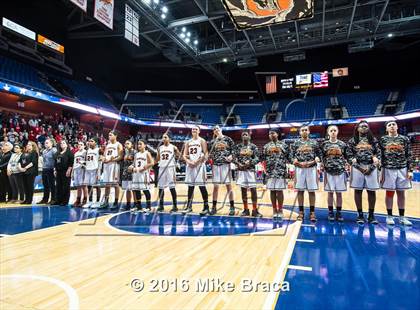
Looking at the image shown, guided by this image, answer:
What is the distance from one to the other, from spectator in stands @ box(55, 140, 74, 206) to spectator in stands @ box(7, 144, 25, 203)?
1.19 metres

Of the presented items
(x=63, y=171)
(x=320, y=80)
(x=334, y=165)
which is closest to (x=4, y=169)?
(x=63, y=171)

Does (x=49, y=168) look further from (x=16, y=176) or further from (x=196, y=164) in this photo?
(x=196, y=164)

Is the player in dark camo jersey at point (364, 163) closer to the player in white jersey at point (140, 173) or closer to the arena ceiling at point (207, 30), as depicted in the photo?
the player in white jersey at point (140, 173)

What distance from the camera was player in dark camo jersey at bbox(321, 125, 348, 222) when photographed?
15.0 feet

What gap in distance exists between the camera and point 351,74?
904 inches

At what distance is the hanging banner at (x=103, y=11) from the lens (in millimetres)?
8508

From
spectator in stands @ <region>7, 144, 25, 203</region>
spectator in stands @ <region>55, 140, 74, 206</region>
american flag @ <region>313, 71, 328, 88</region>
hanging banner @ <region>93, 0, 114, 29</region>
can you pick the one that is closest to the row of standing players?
spectator in stands @ <region>55, 140, 74, 206</region>

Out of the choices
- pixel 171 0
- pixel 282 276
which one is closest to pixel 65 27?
pixel 171 0

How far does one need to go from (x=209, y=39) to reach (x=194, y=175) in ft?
50.5

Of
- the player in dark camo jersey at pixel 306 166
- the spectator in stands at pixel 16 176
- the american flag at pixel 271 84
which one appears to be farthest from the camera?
the american flag at pixel 271 84

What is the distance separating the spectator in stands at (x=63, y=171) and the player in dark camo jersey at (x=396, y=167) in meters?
6.78

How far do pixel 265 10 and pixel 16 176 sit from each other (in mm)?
9442

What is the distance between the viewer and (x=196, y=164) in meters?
5.40

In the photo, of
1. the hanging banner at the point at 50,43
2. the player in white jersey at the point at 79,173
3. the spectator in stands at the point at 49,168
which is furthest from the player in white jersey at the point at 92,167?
the hanging banner at the point at 50,43
